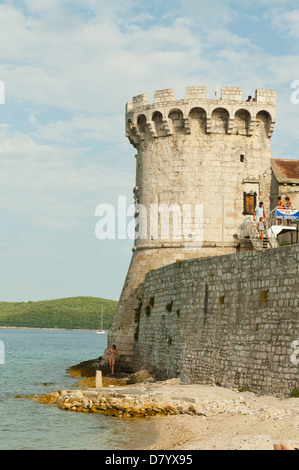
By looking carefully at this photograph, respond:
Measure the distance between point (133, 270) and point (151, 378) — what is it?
7.01 meters

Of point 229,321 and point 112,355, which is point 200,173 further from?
point 229,321

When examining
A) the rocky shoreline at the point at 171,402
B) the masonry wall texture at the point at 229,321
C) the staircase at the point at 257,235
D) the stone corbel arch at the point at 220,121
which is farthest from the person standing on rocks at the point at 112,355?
the stone corbel arch at the point at 220,121

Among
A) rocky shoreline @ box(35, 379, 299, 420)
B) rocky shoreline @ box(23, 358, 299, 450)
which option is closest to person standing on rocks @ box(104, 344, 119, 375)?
rocky shoreline @ box(23, 358, 299, 450)

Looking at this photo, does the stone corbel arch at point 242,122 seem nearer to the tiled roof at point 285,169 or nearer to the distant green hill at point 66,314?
the tiled roof at point 285,169

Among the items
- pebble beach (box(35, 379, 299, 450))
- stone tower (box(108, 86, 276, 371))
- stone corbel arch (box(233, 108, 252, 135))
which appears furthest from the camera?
stone corbel arch (box(233, 108, 252, 135))

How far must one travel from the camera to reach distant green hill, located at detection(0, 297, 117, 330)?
570 ft

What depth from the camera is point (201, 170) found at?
28.5 m

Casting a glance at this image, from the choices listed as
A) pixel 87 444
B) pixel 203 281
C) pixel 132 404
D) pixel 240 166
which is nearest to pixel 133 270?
pixel 240 166

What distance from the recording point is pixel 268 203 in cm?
2925

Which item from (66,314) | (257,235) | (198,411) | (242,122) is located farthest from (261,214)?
(66,314)

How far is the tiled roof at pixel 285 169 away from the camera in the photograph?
2963 cm

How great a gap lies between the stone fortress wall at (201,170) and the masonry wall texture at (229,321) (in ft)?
8.82

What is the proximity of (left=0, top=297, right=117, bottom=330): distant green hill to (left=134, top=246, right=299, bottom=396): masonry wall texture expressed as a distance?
144308 mm

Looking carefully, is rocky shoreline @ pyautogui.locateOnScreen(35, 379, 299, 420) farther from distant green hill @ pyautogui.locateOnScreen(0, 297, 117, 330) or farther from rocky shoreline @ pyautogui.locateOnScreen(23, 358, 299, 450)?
distant green hill @ pyautogui.locateOnScreen(0, 297, 117, 330)
